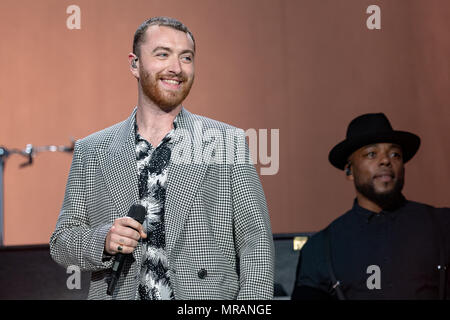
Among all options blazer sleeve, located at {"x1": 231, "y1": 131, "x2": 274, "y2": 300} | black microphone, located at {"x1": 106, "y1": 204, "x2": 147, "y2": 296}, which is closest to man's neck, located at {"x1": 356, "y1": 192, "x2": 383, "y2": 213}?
blazer sleeve, located at {"x1": 231, "y1": 131, "x2": 274, "y2": 300}

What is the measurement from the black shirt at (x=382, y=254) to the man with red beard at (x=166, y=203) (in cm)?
99

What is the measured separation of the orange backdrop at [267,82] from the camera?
308 cm

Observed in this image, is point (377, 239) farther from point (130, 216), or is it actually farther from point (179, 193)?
point (130, 216)

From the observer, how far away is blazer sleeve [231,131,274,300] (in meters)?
1.54

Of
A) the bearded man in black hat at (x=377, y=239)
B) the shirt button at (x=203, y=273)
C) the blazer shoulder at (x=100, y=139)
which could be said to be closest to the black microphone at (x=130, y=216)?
the shirt button at (x=203, y=273)

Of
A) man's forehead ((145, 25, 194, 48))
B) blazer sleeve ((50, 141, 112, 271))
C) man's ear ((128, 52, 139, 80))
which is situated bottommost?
blazer sleeve ((50, 141, 112, 271))

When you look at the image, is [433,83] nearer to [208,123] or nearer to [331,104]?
[331,104]

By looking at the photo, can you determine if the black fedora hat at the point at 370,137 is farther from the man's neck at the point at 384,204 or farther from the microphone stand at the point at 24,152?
the microphone stand at the point at 24,152

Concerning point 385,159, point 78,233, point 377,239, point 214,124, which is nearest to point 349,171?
point 385,159

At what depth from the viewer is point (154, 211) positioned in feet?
5.35

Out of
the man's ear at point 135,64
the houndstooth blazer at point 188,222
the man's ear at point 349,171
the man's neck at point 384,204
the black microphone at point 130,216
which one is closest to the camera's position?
the black microphone at point 130,216

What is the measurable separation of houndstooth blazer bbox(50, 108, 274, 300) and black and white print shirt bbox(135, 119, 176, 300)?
23mm

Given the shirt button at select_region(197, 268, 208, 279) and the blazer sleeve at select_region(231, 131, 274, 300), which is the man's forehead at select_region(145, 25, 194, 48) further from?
the shirt button at select_region(197, 268, 208, 279)

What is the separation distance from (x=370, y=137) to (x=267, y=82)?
620mm
